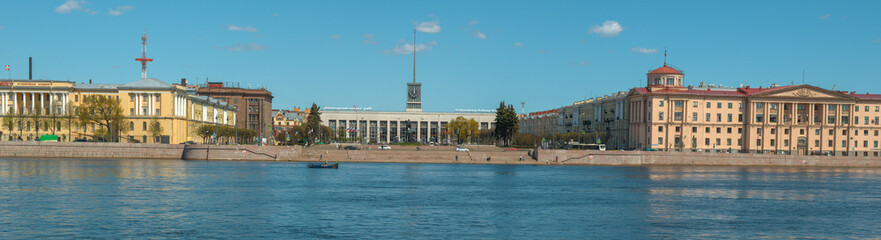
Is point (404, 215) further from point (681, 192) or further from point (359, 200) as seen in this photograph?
point (681, 192)

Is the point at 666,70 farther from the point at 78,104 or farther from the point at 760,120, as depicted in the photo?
the point at 78,104

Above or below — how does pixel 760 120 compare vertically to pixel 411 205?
above

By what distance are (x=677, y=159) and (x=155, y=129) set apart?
8179cm

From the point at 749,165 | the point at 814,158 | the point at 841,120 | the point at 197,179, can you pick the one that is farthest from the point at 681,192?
the point at 841,120

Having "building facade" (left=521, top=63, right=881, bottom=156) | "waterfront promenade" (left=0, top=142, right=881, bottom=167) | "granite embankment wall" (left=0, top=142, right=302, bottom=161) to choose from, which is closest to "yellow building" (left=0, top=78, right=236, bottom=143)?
"granite embankment wall" (left=0, top=142, right=302, bottom=161)

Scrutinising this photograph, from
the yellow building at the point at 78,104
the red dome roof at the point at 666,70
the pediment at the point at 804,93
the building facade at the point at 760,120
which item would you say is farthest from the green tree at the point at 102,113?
the pediment at the point at 804,93

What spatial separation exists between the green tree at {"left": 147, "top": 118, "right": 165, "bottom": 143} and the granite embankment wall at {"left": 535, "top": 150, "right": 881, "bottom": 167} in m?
60.7

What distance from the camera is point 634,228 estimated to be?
165 ft

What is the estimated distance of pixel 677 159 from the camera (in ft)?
428

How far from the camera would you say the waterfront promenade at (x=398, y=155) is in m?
121

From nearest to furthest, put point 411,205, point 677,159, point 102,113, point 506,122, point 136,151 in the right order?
point 411,205 < point 136,151 < point 677,159 < point 102,113 < point 506,122

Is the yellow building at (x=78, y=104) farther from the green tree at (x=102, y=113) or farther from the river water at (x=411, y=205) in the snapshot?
the river water at (x=411, y=205)

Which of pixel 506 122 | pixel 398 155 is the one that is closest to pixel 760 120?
pixel 506 122

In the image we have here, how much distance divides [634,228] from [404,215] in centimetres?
1422
